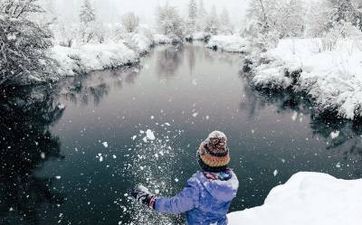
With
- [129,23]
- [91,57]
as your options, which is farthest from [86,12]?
[91,57]

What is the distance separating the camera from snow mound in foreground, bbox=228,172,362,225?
538 centimetres

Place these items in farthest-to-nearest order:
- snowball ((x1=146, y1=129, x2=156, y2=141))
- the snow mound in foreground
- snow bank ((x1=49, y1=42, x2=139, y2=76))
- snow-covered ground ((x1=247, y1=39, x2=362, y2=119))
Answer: snow bank ((x1=49, y1=42, x2=139, y2=76)), snow-covered ground ((x1=247, y1=39, x2=362, y2=119)), snowball ((x1=146, y1=129, x2=156, y2=141)), the snow mound in foreground

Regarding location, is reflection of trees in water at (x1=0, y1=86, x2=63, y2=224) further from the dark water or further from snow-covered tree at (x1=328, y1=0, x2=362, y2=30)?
snow-covered tree at (x1=328, y1=0, x2=362, y2=30)

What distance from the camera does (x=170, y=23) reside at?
2482 inches

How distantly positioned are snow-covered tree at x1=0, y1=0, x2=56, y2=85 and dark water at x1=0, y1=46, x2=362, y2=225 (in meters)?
1.40

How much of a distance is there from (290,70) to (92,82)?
12063mm

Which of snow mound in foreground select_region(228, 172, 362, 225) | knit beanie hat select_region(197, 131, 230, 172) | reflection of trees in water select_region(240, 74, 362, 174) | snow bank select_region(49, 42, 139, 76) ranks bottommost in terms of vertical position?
reflection of trees in water select_region(240, 74, 362, 174)

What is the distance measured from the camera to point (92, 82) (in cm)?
2445

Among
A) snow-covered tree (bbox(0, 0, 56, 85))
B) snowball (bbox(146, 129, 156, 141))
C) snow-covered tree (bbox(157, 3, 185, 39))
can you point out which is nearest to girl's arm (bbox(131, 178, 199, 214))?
snowball (bbox(146, 129, 156, 141))

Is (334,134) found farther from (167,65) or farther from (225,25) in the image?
(225,25)

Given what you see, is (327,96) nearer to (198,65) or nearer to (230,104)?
(230,104)

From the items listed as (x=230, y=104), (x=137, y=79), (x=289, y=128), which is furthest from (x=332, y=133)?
(x=137, y=79)

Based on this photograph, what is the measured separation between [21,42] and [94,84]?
614cm

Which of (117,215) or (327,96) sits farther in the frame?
(327,96)
